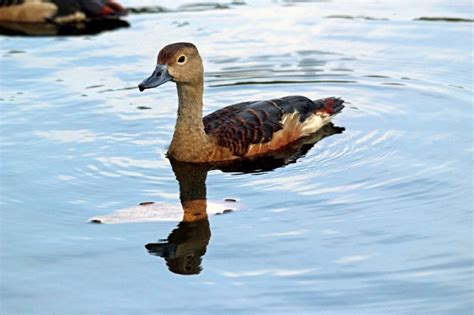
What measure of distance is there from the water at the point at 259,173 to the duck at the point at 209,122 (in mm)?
331

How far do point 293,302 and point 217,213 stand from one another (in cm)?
211

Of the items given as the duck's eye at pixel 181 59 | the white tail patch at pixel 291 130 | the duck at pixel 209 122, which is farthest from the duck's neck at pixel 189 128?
the white tail patch at pixel 291 130

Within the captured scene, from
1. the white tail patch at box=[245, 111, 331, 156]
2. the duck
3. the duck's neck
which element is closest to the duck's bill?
the duck

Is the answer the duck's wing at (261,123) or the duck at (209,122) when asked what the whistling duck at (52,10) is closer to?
the duck's wing at (261,123)

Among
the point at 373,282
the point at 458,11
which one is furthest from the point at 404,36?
the point at 373,282

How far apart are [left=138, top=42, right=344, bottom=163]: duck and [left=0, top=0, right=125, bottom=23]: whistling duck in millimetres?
6601

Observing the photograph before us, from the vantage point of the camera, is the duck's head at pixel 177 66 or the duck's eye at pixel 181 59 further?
the duck's eye at pixel 181 59

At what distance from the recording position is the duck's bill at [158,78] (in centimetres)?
1196

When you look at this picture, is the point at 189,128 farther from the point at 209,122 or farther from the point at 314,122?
the point at 314,122

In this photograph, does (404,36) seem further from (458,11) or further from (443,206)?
(443,206)

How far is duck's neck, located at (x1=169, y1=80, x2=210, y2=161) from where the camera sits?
480 inches

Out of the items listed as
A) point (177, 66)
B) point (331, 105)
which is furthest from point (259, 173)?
point (331, 105)

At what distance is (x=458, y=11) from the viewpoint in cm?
1761

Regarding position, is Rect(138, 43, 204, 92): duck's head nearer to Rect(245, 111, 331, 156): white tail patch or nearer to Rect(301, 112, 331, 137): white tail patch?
Rect(245, 111, 331, 156): white tail patch
